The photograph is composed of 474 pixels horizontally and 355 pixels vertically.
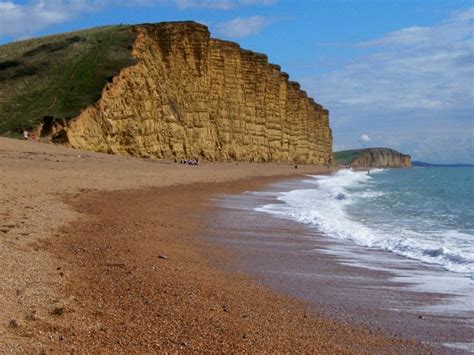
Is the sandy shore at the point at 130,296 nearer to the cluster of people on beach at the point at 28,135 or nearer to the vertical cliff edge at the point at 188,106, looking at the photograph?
the cluster of people on beach at the point at 28,135

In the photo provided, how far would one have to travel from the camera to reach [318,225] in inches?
551

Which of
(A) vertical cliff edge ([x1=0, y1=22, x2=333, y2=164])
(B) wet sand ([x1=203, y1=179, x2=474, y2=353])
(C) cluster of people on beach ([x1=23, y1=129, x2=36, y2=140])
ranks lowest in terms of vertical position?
(B) wet sand ([x1=203, y1=179, x2=474, y2=353])

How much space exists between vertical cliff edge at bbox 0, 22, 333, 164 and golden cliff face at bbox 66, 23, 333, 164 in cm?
8

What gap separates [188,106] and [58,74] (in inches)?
485

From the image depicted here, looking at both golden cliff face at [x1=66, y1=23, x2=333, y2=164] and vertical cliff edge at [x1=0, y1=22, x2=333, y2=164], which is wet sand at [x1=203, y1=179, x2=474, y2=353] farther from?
golden cliff face at [x1=66, y1=23, x2=333, y2=164]

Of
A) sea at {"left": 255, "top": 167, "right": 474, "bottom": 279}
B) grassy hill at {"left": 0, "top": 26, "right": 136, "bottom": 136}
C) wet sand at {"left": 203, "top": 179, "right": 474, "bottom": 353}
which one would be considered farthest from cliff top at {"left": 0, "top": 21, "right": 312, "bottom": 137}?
wet sand at {"left": 203, "top": 179, "right": 474, "bottom": 353}

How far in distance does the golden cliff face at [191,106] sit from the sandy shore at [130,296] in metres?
25.4

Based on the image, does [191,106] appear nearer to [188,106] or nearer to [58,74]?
[188,106]

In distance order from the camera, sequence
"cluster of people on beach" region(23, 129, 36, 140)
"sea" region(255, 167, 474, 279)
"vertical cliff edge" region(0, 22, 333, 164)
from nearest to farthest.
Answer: "sea" region(255, 167, 474, 279) → "cluster of people on beach" region(23, 129, 36, 140) → "vertical cliff edge" region(0, 22, 333, 164)

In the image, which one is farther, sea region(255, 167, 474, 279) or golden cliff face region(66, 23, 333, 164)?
golden cliff face region(66, 23, 333, 164)

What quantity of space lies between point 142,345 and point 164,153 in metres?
39.9

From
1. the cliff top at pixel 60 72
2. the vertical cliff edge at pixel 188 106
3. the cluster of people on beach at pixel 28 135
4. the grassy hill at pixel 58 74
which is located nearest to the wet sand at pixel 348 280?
the cluster of people on beach at pixel 28 135

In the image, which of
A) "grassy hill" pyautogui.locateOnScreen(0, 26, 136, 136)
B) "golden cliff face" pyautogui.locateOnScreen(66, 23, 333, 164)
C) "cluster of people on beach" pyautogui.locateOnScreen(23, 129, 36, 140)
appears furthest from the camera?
"golden cliff face" pyautogui.locateOnScreen(66, 23, 333, 164)

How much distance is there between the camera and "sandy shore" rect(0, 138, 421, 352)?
15.0 ft
